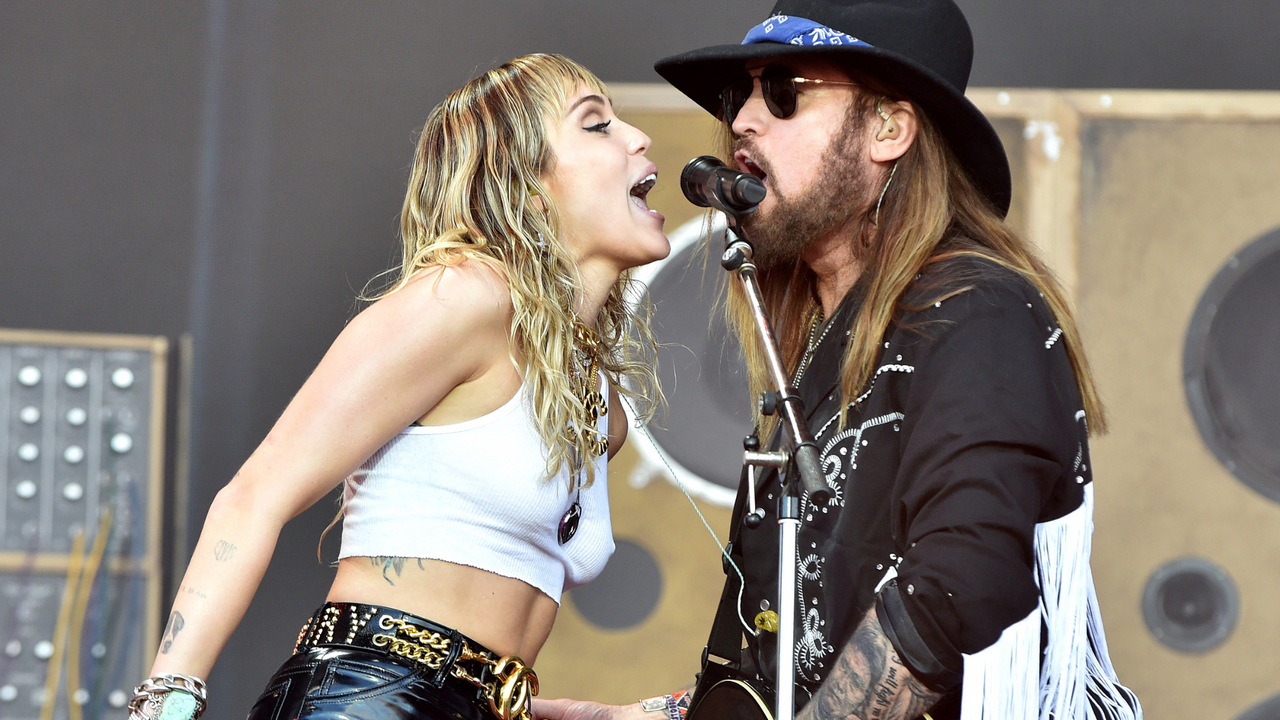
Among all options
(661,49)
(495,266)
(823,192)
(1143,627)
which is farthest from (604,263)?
(1143,627)

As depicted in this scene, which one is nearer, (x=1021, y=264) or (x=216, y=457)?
(x=1021, y=264)

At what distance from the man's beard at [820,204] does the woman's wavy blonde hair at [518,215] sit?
0.31m

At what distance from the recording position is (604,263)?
180 centimetres

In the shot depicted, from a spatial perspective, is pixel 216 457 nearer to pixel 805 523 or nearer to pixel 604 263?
pixel 604 263

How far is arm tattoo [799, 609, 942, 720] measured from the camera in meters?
1.24

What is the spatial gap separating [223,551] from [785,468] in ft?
2.18

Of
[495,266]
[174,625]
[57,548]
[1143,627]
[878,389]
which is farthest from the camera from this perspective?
[57,548]

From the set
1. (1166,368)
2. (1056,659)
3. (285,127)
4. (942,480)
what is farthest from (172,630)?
Answer: (1166,368)

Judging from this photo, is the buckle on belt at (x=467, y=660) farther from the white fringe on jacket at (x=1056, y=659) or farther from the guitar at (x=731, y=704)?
the white fringe on jacket at (x=1056, y=659)

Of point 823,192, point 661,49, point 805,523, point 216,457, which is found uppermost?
point 661,49

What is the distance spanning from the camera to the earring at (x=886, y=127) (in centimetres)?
166

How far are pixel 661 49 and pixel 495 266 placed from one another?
163 cm

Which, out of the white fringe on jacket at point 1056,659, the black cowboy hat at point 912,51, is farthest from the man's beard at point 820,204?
the white fringe on jacket at point 1056,659

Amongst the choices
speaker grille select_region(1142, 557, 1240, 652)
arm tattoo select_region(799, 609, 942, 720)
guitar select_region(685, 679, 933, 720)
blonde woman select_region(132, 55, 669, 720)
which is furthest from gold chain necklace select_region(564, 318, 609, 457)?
speaker grille select_region(1142, 557, 1240, 652)
